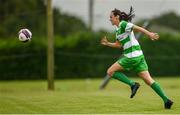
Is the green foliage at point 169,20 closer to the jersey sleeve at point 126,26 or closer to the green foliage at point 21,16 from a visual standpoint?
the green foliage at point 21,16

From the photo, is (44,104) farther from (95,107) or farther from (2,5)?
(2,5)

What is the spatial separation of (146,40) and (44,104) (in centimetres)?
2807

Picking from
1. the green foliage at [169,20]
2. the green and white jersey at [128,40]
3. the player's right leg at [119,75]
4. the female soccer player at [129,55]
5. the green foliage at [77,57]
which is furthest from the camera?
the green foliage at [169,20]

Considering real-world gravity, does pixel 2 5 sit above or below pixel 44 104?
above

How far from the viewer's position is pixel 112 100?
49.2 feet

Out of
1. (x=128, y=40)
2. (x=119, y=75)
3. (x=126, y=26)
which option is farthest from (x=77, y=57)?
(x=126, y=26)

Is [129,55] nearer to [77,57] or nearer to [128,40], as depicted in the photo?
[128,40]

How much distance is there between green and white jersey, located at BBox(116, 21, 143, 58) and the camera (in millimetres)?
12828

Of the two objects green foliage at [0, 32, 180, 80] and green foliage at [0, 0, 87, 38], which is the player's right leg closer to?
green foliage at [0, 32, 180, 80]

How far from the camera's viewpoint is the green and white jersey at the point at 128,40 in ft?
42.1

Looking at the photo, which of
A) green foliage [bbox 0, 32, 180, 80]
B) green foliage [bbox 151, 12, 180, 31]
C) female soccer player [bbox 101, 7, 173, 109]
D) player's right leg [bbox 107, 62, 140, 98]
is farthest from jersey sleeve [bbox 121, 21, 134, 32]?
green foliage [bbox 151, 12, 180, 31]

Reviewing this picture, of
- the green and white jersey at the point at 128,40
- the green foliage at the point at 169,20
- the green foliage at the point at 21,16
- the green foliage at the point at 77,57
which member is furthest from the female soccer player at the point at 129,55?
the green foliage at the point at 169,20

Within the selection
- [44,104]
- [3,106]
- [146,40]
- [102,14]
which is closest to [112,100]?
[44,104]

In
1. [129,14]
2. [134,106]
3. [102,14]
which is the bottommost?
[134,106]
